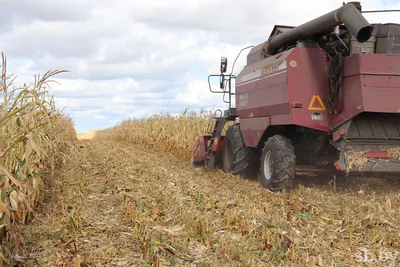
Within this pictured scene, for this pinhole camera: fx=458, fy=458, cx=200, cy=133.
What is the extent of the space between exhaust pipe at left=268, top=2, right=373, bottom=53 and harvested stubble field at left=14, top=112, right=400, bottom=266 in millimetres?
2090

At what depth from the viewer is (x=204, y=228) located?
156 inches

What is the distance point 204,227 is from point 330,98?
10.7ft

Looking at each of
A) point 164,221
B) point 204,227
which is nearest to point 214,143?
point 164,221

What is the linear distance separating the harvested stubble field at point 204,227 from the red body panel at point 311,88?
3.54 ft

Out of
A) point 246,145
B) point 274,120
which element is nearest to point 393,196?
point 274,120

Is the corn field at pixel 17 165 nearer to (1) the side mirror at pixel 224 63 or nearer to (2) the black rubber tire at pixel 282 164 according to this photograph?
(2) the black rubber tire at pixel 282 164

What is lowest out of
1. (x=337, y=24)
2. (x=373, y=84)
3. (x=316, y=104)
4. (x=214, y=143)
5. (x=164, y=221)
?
(x=164, y=221)

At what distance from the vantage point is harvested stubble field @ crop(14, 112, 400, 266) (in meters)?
3.46

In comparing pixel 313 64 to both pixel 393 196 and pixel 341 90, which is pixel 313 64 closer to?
pixel 341 90

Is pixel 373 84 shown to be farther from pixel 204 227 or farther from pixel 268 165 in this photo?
pixel 204 227

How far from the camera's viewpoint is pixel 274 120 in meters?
7.01

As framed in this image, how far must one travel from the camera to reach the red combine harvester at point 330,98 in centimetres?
589

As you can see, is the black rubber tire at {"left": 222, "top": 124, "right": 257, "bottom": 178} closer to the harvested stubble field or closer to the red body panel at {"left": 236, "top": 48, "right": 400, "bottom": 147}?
the red body panel at {"left": 236, "top": 48, "right": 400, "bottom": 147}

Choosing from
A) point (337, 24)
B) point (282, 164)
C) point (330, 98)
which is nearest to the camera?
point (337, 24)
